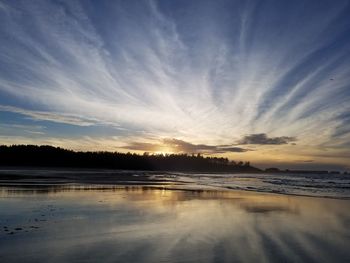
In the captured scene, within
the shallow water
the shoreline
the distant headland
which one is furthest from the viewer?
the distant headland

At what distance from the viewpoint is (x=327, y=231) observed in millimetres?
10695

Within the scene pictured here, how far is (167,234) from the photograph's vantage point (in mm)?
9711

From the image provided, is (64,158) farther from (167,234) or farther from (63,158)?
(167,234)

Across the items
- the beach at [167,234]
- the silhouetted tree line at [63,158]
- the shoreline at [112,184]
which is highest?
the silhouetted tree line at [63,158]

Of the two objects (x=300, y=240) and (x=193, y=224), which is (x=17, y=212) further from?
(x=300, y=240)

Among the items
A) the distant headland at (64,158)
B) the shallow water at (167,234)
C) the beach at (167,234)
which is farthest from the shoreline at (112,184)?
the distant headland at (64,158)

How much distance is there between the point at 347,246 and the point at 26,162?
124696 mm

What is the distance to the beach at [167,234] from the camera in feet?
24.3

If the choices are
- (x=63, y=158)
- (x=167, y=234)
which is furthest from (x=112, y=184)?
(x=63, y=158)

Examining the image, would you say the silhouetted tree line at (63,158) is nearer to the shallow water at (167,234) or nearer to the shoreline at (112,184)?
the shoreline at (112,184)

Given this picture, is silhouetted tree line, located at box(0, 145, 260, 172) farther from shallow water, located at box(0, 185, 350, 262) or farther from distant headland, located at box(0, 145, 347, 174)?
shallow water, located at box(0, 185, 350, 262)

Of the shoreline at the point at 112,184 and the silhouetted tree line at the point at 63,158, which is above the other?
the silhouetted tree line at the point at 63,158

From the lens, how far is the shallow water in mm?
7410

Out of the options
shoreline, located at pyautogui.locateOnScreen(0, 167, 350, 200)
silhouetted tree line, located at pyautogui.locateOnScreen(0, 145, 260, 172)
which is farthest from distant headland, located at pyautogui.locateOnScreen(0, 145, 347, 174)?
shoreline, located at pyautogui.locateOnScreen(0, 167, 350, 200)
